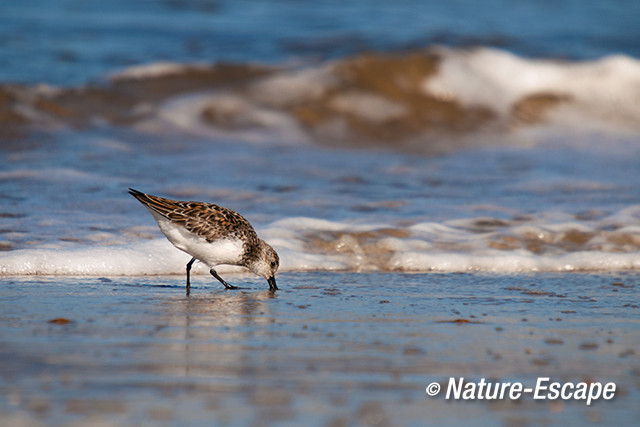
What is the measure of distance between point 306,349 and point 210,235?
1.64 meters

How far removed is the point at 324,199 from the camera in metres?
7.77

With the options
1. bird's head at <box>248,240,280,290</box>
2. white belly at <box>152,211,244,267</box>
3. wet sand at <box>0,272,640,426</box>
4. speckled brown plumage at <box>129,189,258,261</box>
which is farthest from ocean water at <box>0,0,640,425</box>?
speckled brown plumage at <box>129,189,258,261</box>

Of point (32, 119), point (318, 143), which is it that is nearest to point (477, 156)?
point (318, 143)

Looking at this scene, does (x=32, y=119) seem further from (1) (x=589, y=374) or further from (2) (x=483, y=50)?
(1) (x=589, y=374)

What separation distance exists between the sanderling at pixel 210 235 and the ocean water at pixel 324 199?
0.22 metres

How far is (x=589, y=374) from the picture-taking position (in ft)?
10.7

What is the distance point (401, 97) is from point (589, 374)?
9739mm

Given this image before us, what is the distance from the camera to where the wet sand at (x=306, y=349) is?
2.79 m

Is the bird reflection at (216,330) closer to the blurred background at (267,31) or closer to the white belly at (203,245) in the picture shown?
the white belly at (203,245)

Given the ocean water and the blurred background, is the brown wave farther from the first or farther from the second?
the blurred background

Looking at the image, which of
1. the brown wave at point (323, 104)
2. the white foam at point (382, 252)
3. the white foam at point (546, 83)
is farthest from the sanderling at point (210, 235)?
the white foam at point (546, 83)

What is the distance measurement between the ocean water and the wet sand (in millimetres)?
17

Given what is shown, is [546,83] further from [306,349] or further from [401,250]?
[306,349]

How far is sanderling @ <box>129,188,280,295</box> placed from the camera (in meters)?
5.04
